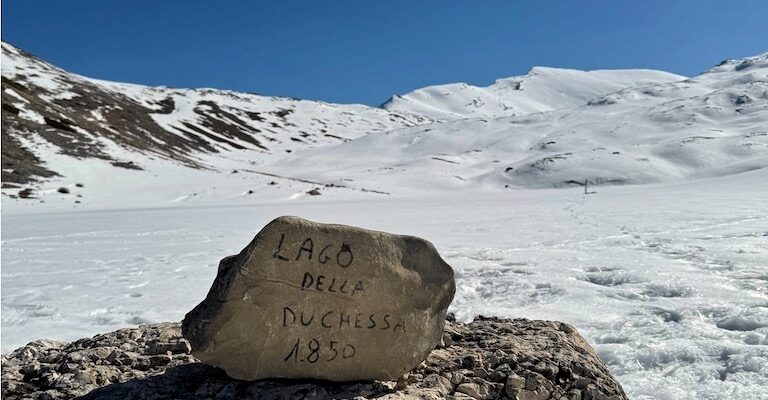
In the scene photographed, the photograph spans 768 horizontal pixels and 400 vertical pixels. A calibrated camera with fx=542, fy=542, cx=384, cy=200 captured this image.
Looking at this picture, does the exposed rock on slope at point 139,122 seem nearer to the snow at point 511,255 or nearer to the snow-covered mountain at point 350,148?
the snow-covered mountain at point 350,148

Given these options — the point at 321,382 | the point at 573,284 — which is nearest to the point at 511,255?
the point at 573,284

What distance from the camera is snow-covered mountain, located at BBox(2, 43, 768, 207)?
1650 inches

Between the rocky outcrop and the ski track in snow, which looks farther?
the ski track in snow

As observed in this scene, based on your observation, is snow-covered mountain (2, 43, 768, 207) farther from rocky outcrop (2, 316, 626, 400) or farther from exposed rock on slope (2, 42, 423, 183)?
rocky outcrop (2, 316, 626, 400)

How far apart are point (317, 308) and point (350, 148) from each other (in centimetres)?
8534

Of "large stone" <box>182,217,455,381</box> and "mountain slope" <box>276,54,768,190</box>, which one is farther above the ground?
"mountain slope" <box>276,54,768,190</box>

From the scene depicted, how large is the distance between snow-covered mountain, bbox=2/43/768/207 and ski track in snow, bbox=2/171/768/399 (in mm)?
25348

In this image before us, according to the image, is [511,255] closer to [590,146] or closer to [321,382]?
[321,382]

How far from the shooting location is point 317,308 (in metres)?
3.67

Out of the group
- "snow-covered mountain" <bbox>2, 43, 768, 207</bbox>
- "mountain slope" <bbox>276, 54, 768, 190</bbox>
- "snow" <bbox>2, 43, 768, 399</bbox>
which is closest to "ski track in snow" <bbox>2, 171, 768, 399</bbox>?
"snow" <bbox>2, 43, 768, 399</bbox>

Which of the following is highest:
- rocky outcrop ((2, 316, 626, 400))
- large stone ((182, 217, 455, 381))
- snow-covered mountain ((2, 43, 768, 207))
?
snow-covered mountain ((2, 43, 768, 207))

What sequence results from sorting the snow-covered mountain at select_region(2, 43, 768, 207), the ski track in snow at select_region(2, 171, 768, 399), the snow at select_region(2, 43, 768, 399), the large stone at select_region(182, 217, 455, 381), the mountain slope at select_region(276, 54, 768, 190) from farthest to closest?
the mountain slope at select_region(276, 54, 768, 190), the snow-covered mountain at select_region(2, 43, 768, 207), the snow at select_region(2, 43, 768, 399), the ski track in snow at select_region(2, 171, 768, 399), the large stone at select_region(182, 217, 455, 381)

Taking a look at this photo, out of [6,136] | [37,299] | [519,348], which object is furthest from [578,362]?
[6,136]

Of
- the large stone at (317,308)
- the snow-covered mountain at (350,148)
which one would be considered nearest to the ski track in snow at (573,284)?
the large stone at (317,308)
